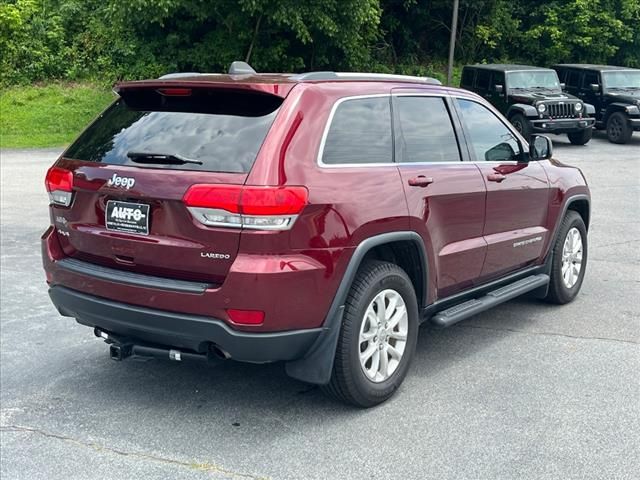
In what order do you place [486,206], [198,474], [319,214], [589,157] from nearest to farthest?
[198,474]
[319,214]
[486,206]
[589,157]

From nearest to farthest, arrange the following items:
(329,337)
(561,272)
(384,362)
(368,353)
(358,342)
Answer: (329,337) < (358,342) < (368,353) < (384,362) < (561,272)

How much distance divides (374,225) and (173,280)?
3.52 feet

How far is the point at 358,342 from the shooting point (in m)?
3.93

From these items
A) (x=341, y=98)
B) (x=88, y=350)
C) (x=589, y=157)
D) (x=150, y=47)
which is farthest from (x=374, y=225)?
(x=150, y=47)

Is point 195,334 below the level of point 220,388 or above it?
above

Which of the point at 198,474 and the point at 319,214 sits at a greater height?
the point at 319,214

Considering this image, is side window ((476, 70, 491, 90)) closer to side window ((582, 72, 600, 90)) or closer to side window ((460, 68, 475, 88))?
side window ((460, 68, 475, 88))

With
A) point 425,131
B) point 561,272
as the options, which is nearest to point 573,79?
point 561,272

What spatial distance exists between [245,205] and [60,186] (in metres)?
1.32

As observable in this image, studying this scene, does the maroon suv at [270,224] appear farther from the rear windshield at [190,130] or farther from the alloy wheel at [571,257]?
the alloy wheel at [571,257]

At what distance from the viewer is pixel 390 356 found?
4.26 meters

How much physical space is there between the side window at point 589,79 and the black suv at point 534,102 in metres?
1.60

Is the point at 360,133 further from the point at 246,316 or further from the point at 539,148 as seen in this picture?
the point at 539,148

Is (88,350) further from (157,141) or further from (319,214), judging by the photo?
(319,214)
